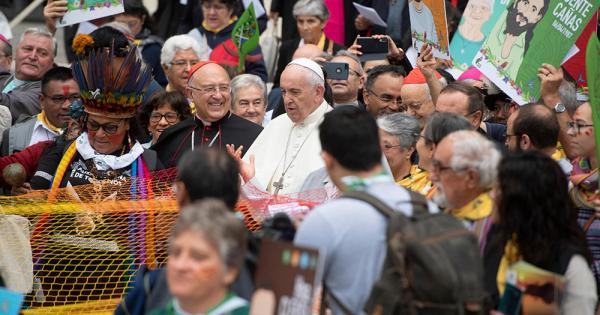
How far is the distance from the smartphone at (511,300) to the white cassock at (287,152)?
2390 mm

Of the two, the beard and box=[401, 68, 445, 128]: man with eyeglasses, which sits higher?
the beard

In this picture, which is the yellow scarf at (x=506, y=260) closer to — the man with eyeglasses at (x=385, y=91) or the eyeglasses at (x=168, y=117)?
the man with eyeglasses at (x=385, y=91)

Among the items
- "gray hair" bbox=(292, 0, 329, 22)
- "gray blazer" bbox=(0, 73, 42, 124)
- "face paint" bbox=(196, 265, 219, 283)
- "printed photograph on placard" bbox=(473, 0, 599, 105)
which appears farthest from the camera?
"gray hair" bbox=(292, 0, 329, 22)

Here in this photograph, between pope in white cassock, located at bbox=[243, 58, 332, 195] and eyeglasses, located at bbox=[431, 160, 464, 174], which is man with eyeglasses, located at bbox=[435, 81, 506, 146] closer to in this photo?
pope in white cassock, located at bbox=[243, 58, 332, 195]

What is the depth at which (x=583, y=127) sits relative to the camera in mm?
6504

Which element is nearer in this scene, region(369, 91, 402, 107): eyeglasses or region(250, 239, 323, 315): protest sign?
region(250, 239, 323, 315): protest sign

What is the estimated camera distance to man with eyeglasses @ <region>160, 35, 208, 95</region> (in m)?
10.2

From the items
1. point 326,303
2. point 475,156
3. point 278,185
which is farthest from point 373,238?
point 278,185

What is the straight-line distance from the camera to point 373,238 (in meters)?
4.73

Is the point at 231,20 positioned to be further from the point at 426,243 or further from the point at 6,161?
the point at 426,243

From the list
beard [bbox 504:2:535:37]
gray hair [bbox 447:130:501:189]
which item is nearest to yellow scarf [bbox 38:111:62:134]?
beard [bbox 504:2:535:37]

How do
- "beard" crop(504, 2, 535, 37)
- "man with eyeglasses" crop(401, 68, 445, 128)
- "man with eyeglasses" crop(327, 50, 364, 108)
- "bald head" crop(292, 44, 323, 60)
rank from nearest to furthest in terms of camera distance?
"beard" crop(504, 2, 535, 37) < "man with eyeglasses" crop(401, 68, 445, 128) < "man with eyeglasses" crop(327, 50, 364, 108) < "bald head" crop(292, 44, 323, 60)

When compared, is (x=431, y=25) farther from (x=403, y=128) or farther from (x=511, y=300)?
(x=511, y=300)

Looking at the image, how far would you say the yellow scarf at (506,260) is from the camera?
17.2 ft
